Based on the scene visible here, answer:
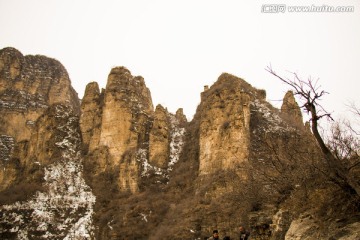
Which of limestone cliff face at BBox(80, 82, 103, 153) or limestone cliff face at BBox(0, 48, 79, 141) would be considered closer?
limestone cliff face at BBox(80, 82, 103, 153)

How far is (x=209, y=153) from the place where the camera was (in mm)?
49438

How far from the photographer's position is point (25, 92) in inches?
4107

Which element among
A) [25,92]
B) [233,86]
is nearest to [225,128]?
[233,86]

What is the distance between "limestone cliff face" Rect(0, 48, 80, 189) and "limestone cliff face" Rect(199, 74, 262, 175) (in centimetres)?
5013

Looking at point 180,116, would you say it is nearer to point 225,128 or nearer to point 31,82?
point 225,128

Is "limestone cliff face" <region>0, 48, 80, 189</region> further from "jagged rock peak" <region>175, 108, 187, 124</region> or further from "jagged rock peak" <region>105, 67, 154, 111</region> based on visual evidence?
"jagged rock peak" <region>175, 108, 187, 124</region>

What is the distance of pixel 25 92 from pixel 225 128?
7425 cm

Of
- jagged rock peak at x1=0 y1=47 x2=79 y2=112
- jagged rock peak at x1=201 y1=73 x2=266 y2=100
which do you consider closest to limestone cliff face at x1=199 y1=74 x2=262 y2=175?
jagged rock peak at x1=201 y1=73 x2=266 y2=100

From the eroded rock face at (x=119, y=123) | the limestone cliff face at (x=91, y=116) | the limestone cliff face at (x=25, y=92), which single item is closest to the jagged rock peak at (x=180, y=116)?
the eroded rock face at (x=119, y=123)

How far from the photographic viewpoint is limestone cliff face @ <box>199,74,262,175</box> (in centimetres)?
4666

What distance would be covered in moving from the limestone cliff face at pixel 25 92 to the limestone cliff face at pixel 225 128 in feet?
164

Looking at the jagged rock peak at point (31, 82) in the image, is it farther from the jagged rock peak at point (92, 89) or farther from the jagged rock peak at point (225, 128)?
the jagged rock peak at point (225, 128)

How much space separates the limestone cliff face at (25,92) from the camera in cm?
9594

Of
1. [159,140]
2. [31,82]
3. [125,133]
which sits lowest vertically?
[159,140]
